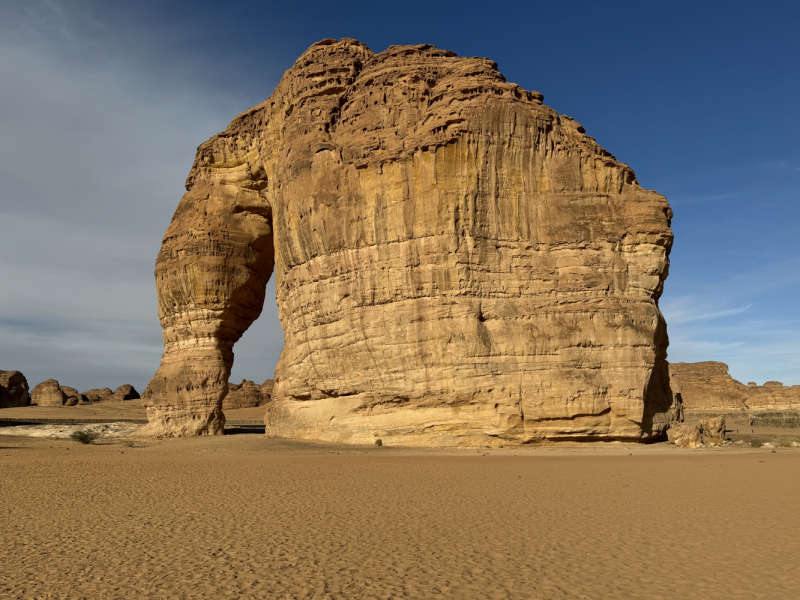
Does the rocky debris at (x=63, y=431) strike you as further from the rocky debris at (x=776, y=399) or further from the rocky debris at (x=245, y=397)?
the rocky debris at (x=776, y=399)

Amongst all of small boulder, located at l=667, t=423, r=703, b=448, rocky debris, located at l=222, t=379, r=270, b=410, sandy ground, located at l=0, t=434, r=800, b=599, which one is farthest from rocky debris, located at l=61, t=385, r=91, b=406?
small boulder, located at l=667, t=423, r=703, b=448

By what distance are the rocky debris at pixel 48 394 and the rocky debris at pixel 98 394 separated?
519 cm

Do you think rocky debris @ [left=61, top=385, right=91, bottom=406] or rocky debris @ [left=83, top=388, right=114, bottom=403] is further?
rocky debris @ [left=83, top=388, right=114, bottom=403]

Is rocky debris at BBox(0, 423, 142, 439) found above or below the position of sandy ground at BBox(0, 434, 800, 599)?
below

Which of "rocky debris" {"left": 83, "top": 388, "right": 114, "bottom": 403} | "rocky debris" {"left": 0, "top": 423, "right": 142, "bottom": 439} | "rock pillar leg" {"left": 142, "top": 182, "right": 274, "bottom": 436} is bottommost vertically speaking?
"rocky debris" {"left": 0, "top": 423, "right": 142, "bottom": 439}

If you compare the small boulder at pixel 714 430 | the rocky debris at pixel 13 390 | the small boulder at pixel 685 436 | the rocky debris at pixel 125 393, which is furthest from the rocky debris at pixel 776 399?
the rocky debris at pixel 13 390

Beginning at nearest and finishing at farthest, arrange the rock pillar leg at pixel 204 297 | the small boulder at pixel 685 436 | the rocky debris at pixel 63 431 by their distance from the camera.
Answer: the small boulder at pixel 685 436, the rock pillar leg at pixel 204 297, the rocky debris at pixel 63 431

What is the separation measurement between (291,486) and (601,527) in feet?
18.4

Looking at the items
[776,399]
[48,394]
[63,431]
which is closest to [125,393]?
[48,394]

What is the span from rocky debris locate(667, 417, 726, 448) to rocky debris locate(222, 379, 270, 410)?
51.6 meters

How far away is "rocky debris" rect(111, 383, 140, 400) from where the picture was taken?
71.3m

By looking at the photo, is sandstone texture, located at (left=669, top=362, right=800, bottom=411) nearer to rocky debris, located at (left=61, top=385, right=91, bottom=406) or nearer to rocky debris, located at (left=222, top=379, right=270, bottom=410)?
rocky debris, located at (left=222, top=379, right=270, bottom=410)

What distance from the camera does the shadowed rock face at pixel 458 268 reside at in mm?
18672

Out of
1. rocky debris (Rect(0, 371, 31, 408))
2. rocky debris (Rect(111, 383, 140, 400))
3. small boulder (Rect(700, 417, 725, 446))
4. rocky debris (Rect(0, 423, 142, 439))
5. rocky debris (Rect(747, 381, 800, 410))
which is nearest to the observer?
small boulder (Rect(700, 417, 725, 446))
